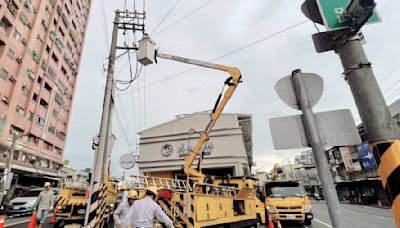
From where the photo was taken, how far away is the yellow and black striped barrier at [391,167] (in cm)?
179

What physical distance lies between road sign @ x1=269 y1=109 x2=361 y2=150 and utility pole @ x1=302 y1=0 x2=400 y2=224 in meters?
0.28

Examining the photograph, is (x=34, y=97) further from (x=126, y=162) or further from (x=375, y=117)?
(x=375, y=117)

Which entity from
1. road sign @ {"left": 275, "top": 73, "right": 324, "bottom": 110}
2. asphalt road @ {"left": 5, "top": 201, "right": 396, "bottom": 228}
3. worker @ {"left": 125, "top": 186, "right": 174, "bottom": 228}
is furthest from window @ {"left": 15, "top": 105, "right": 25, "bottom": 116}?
road sign @ {"left": 275, "top": 73, "right": 324, "bottom": 110}

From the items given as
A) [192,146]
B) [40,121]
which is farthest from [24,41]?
[192,146]

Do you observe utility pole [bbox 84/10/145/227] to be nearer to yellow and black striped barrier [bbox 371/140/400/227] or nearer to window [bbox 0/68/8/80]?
yellow and black striped barrier [bbox 371/140/400/227]

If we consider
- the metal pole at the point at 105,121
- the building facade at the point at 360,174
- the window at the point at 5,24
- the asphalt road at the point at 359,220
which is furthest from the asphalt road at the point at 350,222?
the window at the point at 5,24

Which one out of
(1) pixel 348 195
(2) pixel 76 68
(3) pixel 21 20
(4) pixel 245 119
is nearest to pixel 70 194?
(4) pixel 245 119

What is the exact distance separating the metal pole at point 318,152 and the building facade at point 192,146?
1861 cm

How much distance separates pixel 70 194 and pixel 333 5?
34.4 ft

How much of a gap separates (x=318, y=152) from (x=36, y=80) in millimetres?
34960

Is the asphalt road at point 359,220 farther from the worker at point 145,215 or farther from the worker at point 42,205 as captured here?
the worker at point 42,205

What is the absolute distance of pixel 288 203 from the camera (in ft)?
33.4

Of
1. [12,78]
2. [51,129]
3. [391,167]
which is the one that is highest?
[12,78]

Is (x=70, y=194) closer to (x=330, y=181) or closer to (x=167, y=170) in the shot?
(x=330, y=181)
